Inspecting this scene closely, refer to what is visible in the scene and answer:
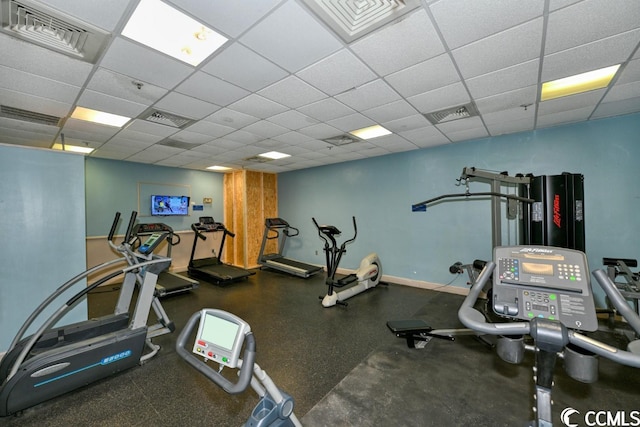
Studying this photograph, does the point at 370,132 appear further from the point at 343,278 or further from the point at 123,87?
the point at 123,87

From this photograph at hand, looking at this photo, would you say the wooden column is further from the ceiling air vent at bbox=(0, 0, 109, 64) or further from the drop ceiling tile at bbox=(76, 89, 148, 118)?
the ceiling air vent at bbox=(0, 0, 109, 64)

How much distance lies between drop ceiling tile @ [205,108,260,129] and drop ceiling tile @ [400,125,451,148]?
2423 millimetres

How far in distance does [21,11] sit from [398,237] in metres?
5.56

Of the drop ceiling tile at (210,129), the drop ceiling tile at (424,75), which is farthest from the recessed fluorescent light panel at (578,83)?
the drop ceiling tile at (210,129)

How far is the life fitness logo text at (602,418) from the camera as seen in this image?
71.5 inches

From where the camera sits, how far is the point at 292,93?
2.76 meters

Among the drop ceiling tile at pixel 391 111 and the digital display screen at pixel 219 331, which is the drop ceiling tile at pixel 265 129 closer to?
the drop ceiling tile at pixel 391 111

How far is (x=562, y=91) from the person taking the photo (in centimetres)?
280

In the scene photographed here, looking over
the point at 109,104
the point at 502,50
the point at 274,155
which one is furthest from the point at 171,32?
the point at 274,155

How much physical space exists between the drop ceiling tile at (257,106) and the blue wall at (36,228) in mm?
1950

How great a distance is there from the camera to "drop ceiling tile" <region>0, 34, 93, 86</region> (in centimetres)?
193

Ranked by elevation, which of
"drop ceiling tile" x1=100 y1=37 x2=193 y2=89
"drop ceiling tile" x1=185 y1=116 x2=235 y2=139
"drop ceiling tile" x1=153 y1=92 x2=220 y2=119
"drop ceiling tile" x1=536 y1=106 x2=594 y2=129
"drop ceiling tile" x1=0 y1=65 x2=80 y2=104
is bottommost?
"drop ceiling tile" x1=536 y1=106 x2=594 y2=129

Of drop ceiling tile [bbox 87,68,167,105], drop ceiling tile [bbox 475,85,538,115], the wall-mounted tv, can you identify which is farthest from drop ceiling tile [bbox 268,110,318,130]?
the wall-mounted tv

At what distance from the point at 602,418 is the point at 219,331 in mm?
2807
